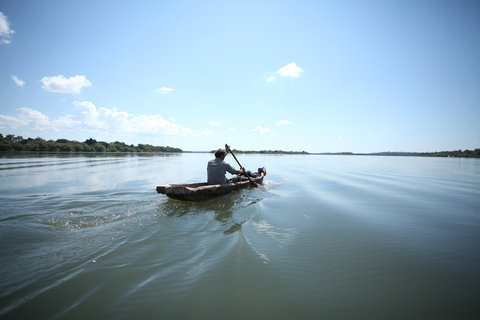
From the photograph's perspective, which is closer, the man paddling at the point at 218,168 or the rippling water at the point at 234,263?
the rippling water at the point at 234,263

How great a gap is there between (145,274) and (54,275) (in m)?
1.42

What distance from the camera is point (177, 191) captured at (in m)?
7.74

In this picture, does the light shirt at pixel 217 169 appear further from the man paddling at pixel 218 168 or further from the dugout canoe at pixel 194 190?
the dugout canoe at pixel 194 190

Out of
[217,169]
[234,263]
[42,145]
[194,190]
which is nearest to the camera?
[234,263]

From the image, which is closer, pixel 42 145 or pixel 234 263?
pixel 234 263

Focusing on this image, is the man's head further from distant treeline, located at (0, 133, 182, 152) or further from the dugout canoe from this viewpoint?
distant treeline, located at (0, 133, 182, 152)

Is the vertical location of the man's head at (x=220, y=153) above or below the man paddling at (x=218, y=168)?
above

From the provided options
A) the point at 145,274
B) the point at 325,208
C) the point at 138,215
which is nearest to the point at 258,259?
the point at 145,274

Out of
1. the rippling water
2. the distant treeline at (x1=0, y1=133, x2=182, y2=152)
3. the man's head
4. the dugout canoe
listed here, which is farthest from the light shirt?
the distant treeline at (x1=0, y1=133, x2=182, y2=152)

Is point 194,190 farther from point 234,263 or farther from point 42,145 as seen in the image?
point 42,145

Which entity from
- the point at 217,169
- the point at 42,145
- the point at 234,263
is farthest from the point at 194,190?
the point at 42,145

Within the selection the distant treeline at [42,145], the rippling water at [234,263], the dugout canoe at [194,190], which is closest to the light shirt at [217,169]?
the dugout canoe at [194,190]

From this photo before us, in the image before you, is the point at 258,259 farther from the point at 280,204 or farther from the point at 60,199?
the point at 60,199

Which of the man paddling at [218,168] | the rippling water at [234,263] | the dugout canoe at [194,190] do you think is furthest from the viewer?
the man paddling at [218,168]
